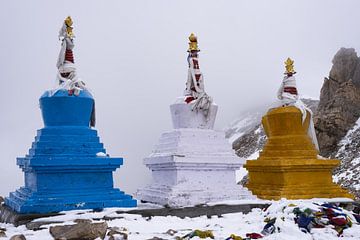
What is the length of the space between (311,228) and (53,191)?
15.1ft

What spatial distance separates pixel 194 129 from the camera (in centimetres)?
974

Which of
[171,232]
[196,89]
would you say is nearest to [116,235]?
[171,232]

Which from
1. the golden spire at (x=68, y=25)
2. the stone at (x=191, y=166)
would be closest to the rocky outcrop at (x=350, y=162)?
the stone at (x=191, y=166)

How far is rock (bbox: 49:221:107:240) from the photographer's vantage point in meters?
6.02

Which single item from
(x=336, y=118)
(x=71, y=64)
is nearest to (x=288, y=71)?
(x=71, y=64)

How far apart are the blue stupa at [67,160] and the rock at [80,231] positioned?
1.70 meters

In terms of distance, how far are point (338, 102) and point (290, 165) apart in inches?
981

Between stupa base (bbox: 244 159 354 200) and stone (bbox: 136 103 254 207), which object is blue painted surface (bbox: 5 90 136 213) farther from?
stupa base (bbox: 244 159 354 200)

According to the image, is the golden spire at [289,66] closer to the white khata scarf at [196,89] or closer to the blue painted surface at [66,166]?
the white khata scarf at [196,89]

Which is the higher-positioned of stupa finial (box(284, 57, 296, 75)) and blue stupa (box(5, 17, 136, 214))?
stupa finial (box(284, 57, 296, 75))

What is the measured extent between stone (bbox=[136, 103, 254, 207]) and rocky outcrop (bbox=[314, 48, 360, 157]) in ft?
72.8

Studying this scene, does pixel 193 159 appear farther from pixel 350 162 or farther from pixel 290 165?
pixel 350 162

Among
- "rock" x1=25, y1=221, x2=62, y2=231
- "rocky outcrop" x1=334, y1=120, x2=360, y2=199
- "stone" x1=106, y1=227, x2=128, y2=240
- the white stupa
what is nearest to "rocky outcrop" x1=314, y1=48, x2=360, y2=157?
"rocky outcrop" x1=334, y1=120, x2=360, y2=199

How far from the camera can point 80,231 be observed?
6031 mm
